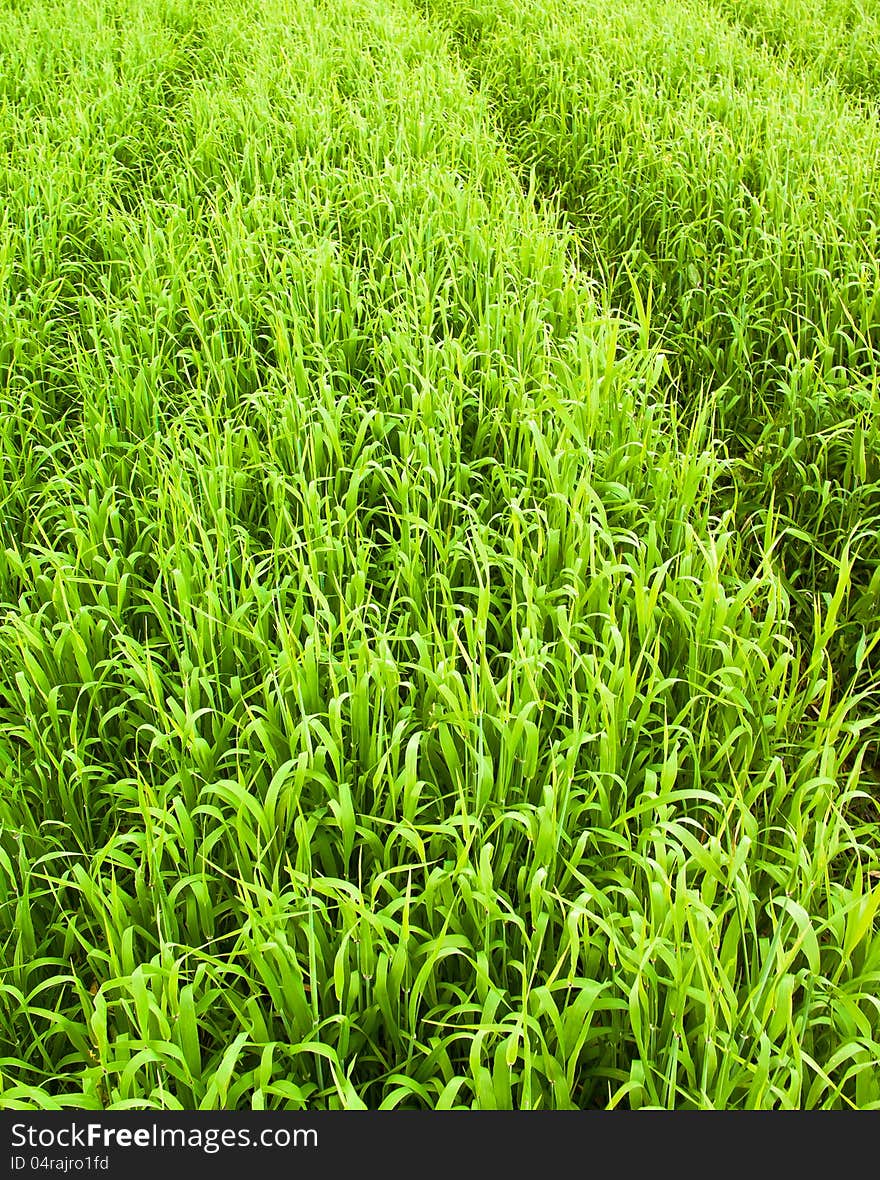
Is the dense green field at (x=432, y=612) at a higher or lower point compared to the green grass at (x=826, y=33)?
lower

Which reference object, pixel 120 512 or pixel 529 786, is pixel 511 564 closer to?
pixel 529 786

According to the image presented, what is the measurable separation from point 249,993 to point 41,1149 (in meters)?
0.38

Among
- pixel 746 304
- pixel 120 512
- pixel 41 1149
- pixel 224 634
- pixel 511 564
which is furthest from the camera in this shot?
pixel 746 304

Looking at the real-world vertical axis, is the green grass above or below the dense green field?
above

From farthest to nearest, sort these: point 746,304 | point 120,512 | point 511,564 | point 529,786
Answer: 1. point 746,304
2. point 120,512
3. point 511,564
4. point 529,786

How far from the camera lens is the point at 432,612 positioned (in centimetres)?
201

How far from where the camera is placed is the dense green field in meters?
1.46

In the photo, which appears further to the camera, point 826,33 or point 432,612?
point 826,33

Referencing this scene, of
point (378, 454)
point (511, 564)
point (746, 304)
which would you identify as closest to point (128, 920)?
point (511, 564)

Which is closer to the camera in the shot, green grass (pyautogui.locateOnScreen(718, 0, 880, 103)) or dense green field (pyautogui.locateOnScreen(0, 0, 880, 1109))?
dense green field (pyautogui.locateOnScreen(0, 0, 880, 1109))

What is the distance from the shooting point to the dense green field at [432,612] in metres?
1.46

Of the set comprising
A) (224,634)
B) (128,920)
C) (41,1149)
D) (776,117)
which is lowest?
(41,1149)

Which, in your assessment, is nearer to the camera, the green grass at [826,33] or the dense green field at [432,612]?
the dense green field at [432,612]

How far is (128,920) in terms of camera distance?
1.60m
